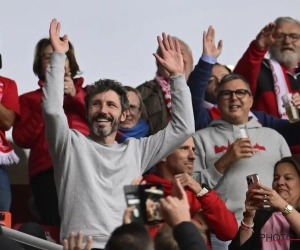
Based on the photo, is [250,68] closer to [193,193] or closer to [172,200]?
[193,193]

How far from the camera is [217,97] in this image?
6.67 m

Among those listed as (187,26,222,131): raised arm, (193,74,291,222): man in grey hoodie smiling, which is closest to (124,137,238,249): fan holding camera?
(193,74,291,222): man in grey hoodie smiling

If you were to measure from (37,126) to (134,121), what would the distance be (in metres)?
0.61

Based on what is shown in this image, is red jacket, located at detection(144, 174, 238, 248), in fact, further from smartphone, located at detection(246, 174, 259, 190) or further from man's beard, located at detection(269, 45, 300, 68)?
man's beard, located at detection(269, 45, 300, 68)

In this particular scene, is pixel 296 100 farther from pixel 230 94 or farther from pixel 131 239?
pixel 131 239

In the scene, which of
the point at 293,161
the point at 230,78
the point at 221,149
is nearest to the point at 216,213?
the point at 293,161

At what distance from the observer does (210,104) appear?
7.10m

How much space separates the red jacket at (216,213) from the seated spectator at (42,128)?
72cm

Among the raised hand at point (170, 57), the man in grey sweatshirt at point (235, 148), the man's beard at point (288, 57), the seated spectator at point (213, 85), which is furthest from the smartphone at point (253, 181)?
the man's beard at point (288, 57)

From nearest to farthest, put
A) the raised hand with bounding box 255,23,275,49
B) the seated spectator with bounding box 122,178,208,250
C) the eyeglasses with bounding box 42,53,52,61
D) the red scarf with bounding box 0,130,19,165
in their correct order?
the seated spectator with bounding box 122,178,208,250 → the red scarf with bounding box 0,130,19,165 → the eyeglasses with bounding box 42,53,52,61 → the raised hand with bounding box 255,23,275,49

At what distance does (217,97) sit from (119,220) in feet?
5.33

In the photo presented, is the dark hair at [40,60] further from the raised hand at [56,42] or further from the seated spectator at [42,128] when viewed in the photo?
the raised hand at [56,42]

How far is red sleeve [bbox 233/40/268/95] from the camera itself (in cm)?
718

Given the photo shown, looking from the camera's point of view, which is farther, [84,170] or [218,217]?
[218,217]
